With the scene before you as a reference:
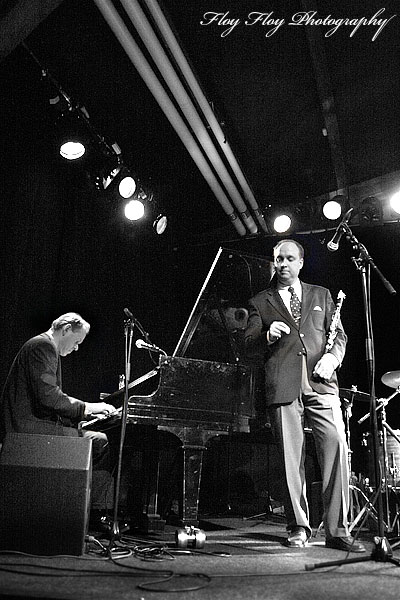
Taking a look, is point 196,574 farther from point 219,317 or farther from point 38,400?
point 219,317

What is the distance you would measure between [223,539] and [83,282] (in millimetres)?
2951

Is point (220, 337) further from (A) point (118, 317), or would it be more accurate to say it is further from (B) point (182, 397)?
(A) point (118, 317)

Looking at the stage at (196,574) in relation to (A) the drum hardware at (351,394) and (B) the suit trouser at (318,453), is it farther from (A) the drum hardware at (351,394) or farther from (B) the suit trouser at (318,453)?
(A) the drum hardware at (351,394)

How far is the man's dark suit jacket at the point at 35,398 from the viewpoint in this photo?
11.8 feet

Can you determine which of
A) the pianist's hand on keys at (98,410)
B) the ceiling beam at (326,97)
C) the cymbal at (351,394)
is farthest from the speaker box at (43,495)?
the ceiling beam at (326,97)

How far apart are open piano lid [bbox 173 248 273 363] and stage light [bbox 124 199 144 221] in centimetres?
176

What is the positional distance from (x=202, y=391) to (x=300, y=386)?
67 centimetres

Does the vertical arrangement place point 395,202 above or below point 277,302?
above

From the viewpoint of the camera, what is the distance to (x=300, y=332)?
346cm

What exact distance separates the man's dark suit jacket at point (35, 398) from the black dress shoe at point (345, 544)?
1.70 metres


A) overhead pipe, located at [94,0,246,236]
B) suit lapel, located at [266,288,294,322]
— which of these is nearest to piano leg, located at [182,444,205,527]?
suit lapel, located at [266,288,294,322]

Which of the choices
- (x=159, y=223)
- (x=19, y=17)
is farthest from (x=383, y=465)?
(x=19, y=17)

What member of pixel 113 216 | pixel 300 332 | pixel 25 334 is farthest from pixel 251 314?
pixel 113 216

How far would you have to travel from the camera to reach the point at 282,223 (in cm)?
688
